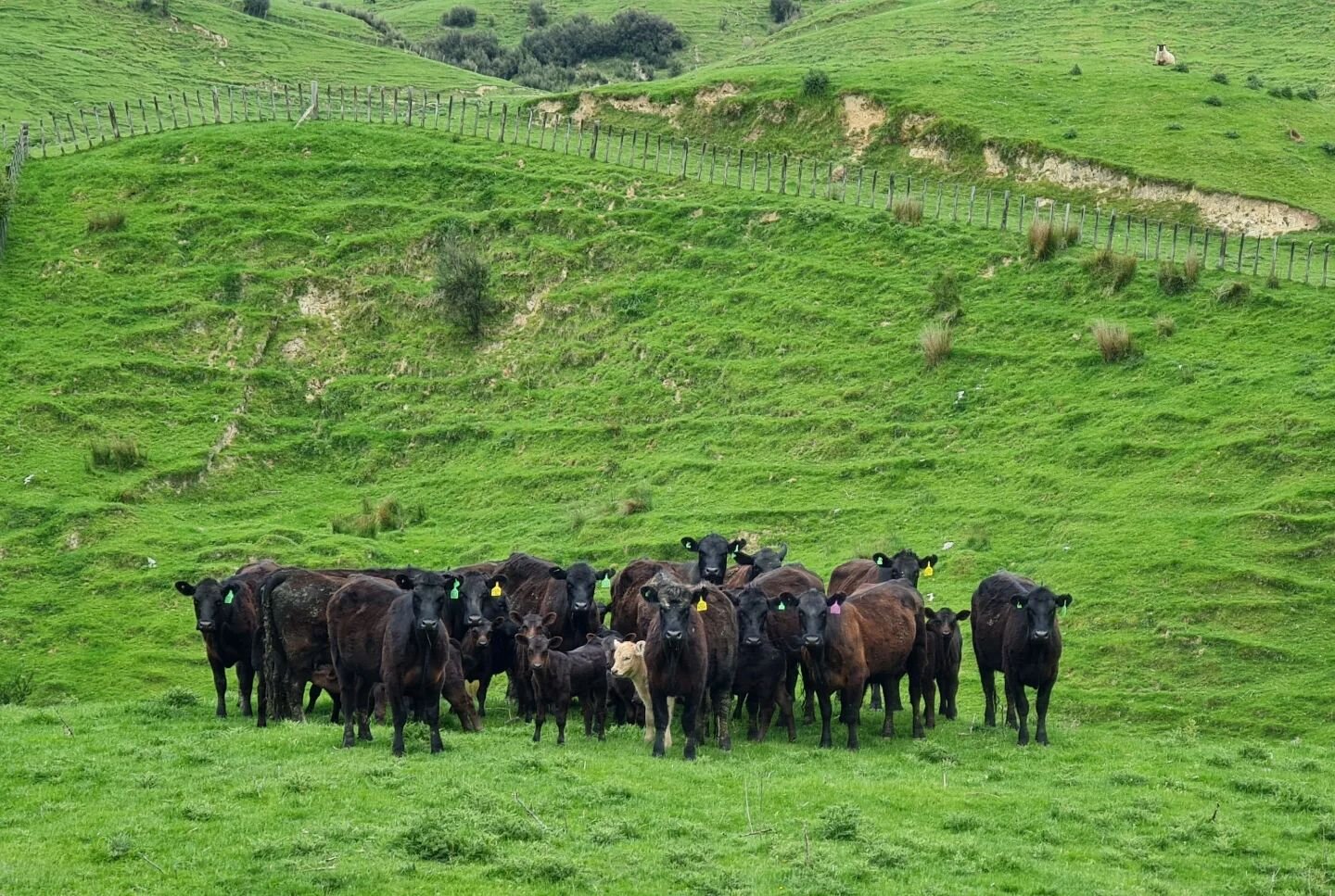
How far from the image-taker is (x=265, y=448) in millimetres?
42531

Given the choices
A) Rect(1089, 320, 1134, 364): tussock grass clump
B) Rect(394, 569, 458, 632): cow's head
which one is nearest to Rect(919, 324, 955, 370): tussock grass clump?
Rect(1089, 320, 1134, 364): tussock grass clump

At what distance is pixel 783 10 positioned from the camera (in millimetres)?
107875

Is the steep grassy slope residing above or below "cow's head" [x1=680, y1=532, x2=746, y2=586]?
above

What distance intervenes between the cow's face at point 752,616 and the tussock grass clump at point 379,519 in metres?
17.0

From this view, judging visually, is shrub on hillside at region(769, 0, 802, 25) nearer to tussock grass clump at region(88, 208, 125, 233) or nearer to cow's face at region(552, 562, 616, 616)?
tussock grass clump at region(88, 208, 125, 233)

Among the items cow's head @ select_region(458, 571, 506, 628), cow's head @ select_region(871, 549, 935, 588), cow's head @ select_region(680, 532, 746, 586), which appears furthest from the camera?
cow's head @ select_region(680, 532, 746, 586)

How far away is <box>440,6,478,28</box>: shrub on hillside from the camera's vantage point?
4363 inches

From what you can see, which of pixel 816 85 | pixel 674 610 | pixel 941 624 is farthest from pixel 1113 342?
pixel 816 85

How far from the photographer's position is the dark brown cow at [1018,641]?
71.6ft

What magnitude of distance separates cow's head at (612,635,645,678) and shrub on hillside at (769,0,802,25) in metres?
91.4

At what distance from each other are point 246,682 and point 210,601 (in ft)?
4.15

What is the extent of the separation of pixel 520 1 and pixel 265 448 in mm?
80186

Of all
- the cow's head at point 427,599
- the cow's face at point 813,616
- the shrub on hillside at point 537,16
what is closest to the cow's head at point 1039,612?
the cow's face at point 813,616

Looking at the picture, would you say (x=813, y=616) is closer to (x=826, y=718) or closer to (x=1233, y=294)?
(x=826, y=718)
